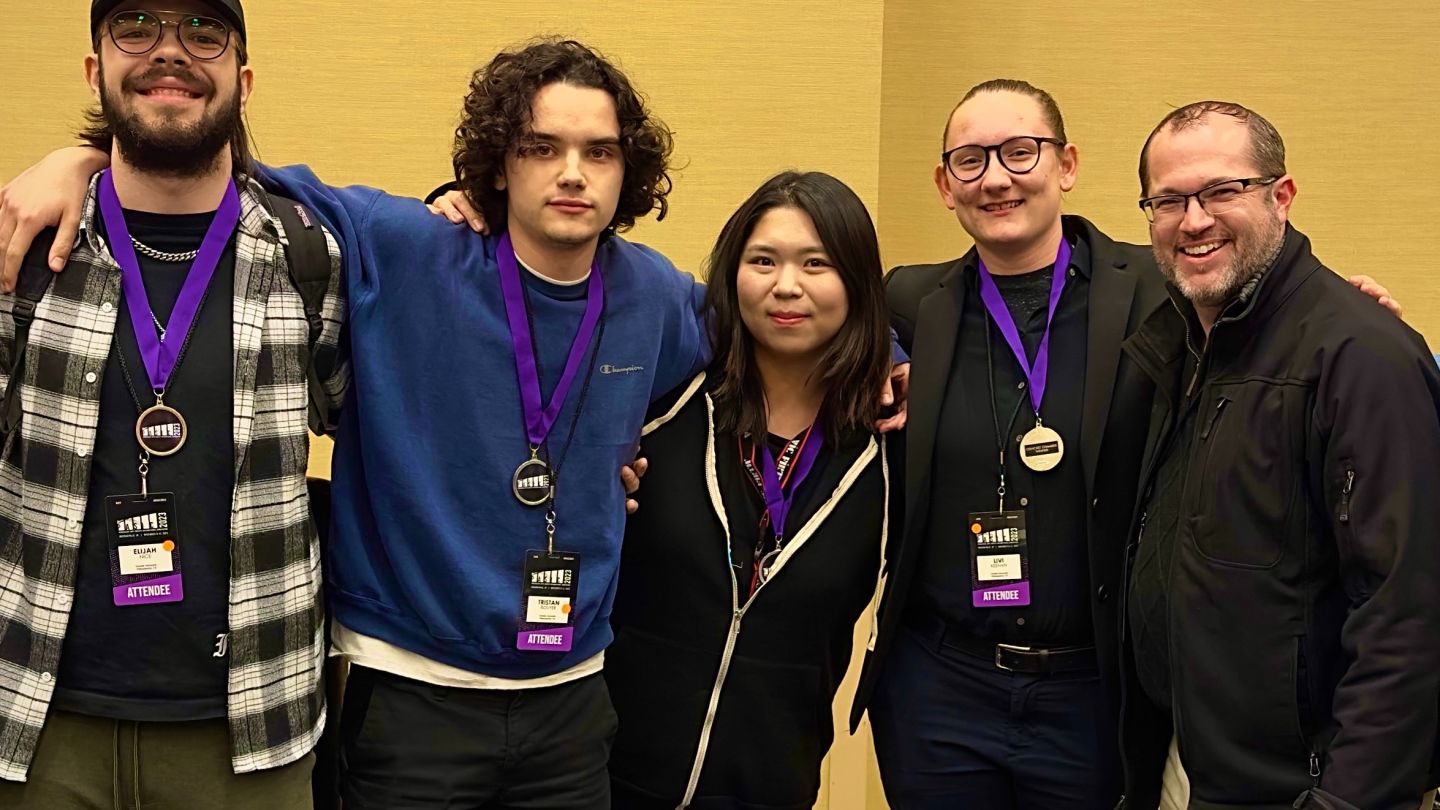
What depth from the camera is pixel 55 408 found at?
1.78 m

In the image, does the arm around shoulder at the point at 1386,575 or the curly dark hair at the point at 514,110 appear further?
the curly dark hair at the point at 514,110

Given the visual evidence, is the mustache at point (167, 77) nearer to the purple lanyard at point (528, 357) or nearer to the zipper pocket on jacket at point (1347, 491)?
the purple lanyard at point (528, 357)

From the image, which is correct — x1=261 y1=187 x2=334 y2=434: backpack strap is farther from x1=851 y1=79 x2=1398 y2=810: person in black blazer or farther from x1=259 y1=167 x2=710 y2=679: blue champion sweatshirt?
x1=851 y1=79 x2=1398 y2=810: person in black blazer

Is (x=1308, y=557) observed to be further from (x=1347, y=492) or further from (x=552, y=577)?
(x=552, y=577)

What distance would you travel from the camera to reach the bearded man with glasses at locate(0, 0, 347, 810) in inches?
70.4

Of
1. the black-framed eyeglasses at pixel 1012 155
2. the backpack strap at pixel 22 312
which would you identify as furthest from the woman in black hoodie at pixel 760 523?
the backpack strap at pixel 22 312

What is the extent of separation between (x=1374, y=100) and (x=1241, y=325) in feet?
8.16

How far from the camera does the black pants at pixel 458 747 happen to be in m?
2.07

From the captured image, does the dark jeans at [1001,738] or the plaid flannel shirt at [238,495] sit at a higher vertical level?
the plaid flannel shirt at [238,495]

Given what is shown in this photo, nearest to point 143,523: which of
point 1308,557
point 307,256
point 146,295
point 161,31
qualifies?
point 146,295

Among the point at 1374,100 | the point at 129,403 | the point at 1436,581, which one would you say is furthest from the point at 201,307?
the point at 1374,100

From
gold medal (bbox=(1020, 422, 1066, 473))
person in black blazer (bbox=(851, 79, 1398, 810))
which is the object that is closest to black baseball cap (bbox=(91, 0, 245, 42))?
person in black blazer (bbox=(851, 79, 1398, 810))

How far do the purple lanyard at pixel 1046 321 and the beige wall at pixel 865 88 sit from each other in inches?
51.3

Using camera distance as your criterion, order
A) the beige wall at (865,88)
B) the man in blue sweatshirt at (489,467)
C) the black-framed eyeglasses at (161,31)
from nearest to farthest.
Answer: the black-framed eyeglasses at (161,31), the man in blue sweatshirt at (489,467), the beige wall at (865,88)
